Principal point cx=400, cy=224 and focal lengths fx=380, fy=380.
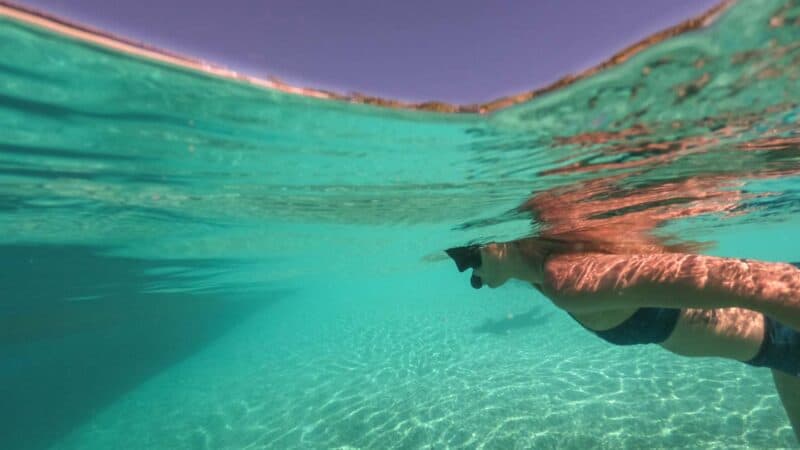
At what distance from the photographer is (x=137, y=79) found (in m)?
4.56

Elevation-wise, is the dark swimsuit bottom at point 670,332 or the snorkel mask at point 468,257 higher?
the snorkel mask at point 468,257

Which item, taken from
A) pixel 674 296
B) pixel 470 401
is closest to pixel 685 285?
pixel 674 296

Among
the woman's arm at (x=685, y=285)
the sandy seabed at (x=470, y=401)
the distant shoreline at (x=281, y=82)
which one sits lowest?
the sandy seabed at (x=470, y=401)

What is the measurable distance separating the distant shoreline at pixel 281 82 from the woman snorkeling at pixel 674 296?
1.96m

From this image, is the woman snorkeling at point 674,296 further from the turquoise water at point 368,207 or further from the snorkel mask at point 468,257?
the turquoise water at point 368,207

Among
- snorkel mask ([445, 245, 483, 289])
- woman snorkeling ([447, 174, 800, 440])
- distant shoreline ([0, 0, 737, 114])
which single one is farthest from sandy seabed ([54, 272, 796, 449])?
distant shoreline ([0, 0, 737, 114])

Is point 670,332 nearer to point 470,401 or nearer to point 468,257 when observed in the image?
point 468,257

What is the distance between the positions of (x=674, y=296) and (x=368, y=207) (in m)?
9.56

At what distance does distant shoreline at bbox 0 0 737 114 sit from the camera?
3545 millimetres

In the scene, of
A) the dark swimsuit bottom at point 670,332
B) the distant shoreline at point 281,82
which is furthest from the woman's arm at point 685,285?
the distant shoreline at point 281,82

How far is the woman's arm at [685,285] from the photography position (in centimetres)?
219

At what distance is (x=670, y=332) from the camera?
3799mm

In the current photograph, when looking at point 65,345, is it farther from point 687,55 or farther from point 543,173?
point 687,55

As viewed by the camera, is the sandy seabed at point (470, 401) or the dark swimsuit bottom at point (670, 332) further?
the sandy seabed at point (470, 401)
